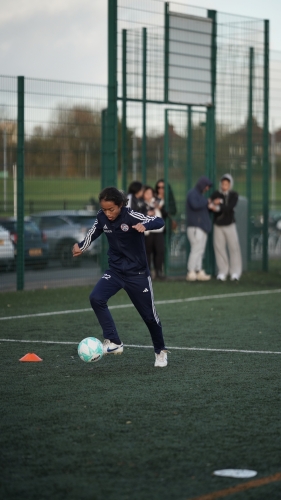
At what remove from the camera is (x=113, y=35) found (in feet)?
59.8

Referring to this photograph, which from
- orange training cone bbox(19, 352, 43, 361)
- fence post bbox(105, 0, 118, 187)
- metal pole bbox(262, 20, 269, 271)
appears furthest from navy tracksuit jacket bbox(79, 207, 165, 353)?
metal pole bbox(262, 20, 269, 271)

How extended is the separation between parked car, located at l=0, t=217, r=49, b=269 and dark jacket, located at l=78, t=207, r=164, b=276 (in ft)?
26.7

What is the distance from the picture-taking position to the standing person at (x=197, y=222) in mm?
18797

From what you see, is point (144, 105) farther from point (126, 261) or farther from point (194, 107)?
point (126, 261)

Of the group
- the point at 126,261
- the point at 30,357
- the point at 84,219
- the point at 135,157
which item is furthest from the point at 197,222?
the point at 126,261

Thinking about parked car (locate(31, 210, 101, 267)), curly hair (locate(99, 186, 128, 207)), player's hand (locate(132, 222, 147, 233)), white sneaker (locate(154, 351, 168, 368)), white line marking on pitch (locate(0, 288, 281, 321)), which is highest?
curly hair (locate(99, 186, 128, 207))

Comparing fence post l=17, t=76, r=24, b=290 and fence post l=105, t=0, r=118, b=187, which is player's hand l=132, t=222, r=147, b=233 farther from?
fence post l=105, t=0, r=118, b=187

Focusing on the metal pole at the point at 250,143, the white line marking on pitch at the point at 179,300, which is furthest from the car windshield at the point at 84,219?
the metal pole at the point at 250,143

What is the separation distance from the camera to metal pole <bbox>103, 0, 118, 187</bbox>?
18188mm

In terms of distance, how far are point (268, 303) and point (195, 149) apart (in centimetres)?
620

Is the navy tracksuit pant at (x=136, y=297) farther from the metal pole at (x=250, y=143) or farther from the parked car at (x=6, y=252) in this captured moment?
the metal pole at (x=250, y=143)

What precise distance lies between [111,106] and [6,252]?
12.4 feet

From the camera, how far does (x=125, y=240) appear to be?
29.1 feet

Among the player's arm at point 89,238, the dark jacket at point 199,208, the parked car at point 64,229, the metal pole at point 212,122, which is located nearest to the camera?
the player's arm at point 89,238
